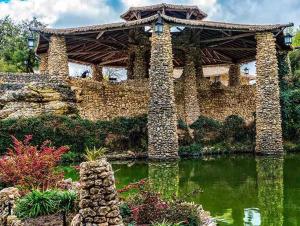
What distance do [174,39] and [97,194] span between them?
2380 cm

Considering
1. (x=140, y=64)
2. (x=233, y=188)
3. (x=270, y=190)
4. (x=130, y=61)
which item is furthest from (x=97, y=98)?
(x=270, y=190)

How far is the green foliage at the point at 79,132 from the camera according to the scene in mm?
22031

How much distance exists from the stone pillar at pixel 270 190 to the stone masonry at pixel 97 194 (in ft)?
13.5

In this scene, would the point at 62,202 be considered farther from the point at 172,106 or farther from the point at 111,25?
the point at 111,25

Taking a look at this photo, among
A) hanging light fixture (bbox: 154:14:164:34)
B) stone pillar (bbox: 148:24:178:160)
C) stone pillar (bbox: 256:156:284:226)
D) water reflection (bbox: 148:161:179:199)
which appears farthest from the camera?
stone pillar (bbox: 148:24:178:160)

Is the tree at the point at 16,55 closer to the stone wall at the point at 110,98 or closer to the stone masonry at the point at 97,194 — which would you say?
the stone wall at the point at 110,98

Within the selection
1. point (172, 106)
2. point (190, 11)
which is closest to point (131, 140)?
point (172, 106)

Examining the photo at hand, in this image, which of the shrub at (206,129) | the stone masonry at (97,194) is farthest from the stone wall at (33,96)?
the stone masonry at (97,194)

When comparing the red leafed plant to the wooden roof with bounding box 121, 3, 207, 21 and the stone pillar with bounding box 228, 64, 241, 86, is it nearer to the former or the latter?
the wooden roof with bounding box 121, 3, 207, 21

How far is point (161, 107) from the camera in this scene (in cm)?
2253

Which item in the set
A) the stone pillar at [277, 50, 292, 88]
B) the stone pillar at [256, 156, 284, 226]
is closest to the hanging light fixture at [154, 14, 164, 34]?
the stone pillar at [256, 156, 284, 226]

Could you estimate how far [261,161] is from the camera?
2109cm

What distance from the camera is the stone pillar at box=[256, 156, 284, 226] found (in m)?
10.1

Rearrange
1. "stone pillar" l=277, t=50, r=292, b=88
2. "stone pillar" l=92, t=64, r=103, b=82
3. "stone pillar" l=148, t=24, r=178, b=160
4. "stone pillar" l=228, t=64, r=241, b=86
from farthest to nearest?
"stone pillar" l=92, t=64, r=103, b=82 → "stone pillar" l=228, t=64, r=241, b=86 → "stone pillar" l=277, t=50, r=292, b=88 → "stone pillar" l=148, t=24, r=178, b=160
